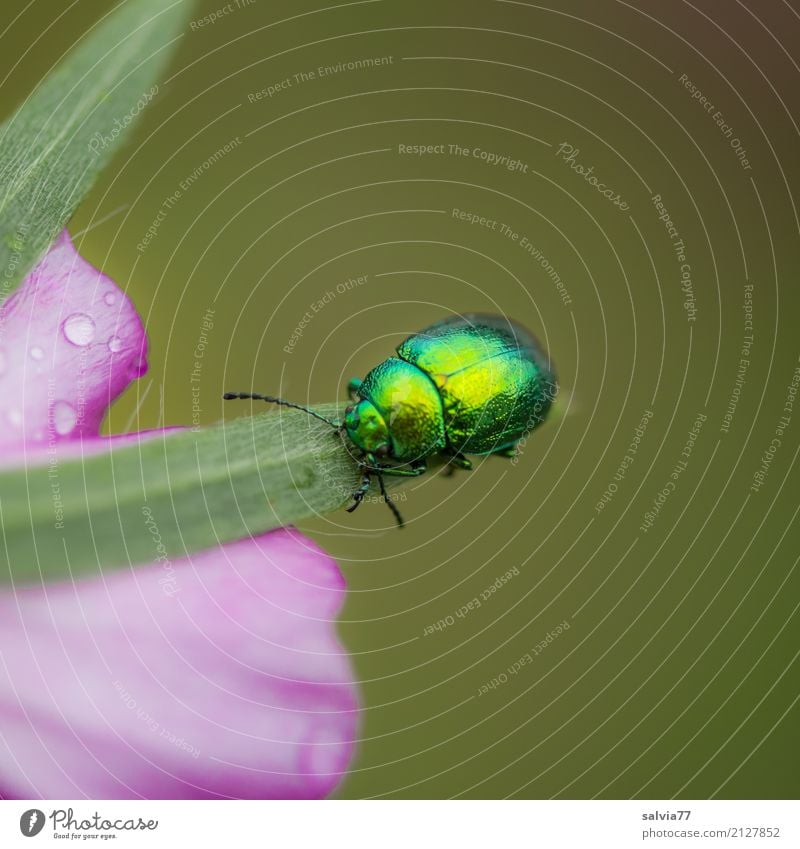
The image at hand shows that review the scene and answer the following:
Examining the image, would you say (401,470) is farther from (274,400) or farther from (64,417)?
(64,417)

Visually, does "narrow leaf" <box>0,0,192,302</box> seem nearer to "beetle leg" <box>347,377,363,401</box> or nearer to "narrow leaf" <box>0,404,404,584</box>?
"narrow leaf" <box>0,404,404,584</box>

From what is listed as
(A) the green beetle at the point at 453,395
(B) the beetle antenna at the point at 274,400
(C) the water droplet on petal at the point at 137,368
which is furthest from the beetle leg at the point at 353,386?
(C) the water droplet on petal at the point at 137,368

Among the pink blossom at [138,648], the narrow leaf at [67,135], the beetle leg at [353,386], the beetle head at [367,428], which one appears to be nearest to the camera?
the narrow leaf at [67,135]

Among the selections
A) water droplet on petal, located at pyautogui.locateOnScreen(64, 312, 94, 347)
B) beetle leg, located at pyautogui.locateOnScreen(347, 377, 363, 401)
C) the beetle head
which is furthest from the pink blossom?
beetle leg, located at pyautogui.locateOnScreen(347, 377, 363, 401)

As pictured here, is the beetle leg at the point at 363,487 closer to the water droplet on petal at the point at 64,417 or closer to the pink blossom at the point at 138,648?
the pink blossom at the point at 138,648

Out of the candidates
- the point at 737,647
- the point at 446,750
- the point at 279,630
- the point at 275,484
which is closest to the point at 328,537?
the point at 279,630

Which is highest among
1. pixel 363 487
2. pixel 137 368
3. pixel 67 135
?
pixel 67 135

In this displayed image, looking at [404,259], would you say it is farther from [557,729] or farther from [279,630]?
[557,729]

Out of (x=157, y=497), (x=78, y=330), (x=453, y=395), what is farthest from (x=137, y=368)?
(x=453, y=395)
